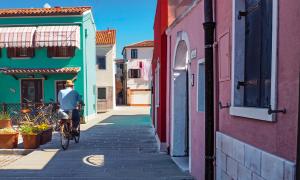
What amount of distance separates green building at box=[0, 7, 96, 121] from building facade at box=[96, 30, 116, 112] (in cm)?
1239

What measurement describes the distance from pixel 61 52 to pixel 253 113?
17.6 meters

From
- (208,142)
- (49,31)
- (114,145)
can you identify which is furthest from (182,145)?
(49,31)

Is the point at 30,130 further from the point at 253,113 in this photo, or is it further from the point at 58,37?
the point at 58,37

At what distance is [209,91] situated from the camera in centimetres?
403

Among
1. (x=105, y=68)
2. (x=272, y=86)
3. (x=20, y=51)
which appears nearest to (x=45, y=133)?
(x=272, y=86)

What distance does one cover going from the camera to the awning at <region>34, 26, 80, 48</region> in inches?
732

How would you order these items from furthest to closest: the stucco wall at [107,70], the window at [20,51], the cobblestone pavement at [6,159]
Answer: the stucco wall at [107,70] → the window at [20,51] → the cobblestone pavement at [6,159]

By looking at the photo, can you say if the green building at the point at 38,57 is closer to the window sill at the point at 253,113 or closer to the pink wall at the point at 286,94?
the window sill at the point at 253,113

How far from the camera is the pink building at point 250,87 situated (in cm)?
252

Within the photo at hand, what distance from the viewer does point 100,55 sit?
32.8 m

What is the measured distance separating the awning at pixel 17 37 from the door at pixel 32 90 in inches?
84.1

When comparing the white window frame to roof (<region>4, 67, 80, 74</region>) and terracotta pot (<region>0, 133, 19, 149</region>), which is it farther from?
roof (<region>4, 67, 80, 74</region>)

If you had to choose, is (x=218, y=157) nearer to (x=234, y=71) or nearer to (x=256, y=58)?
(x=234, y=71)

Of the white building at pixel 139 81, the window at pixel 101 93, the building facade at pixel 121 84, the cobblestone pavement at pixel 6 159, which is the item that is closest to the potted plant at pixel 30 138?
the cobblestone pavement at pixel 6 159
